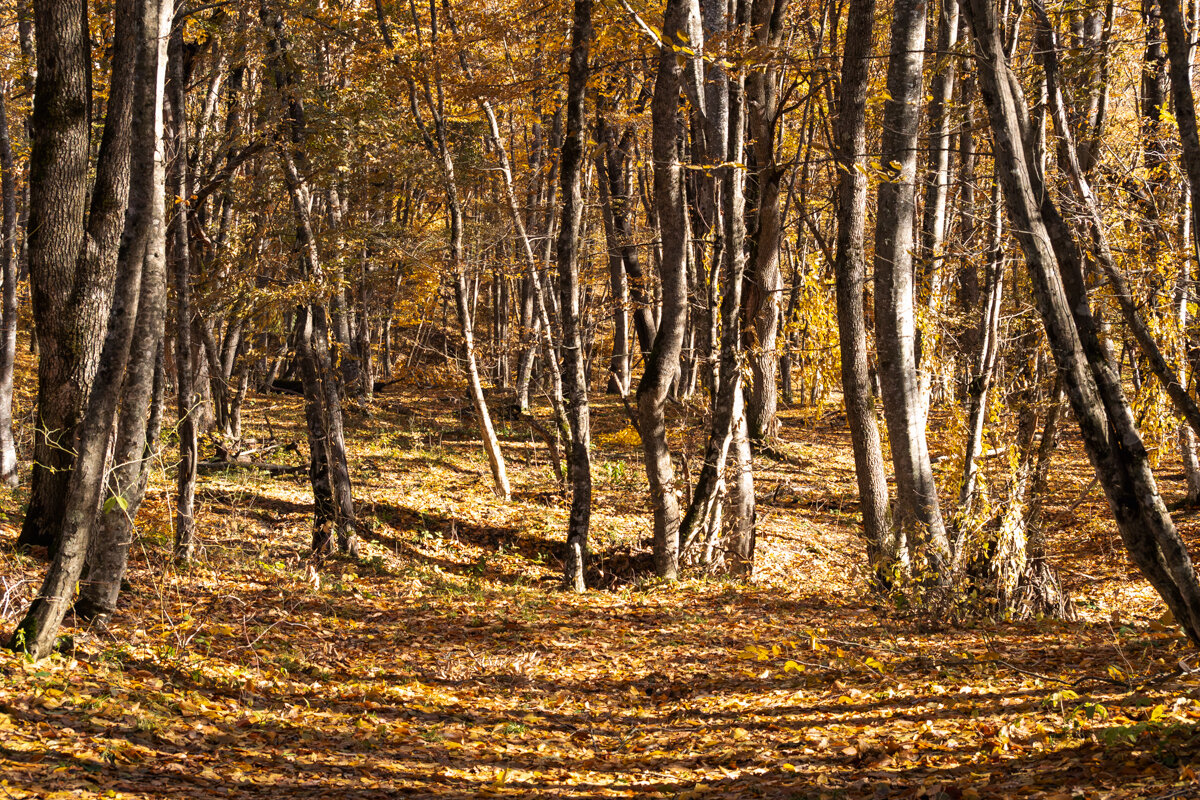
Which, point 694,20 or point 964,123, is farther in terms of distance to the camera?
point 694,20

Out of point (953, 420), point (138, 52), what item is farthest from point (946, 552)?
point (138, 52)

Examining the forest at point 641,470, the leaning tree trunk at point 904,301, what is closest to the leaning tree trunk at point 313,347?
the forest at point 641,470

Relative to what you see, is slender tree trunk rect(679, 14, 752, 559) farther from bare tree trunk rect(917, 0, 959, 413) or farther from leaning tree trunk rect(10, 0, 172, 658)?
leaning tree trunk rect(10, 0, 172, 658)

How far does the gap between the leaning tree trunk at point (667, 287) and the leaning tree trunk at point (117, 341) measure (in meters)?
5.12

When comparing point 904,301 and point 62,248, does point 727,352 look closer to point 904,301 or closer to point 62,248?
point 904,301

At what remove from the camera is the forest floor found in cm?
458

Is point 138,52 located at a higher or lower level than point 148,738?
higher

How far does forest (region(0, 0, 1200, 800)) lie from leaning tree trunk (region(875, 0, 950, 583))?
40mm

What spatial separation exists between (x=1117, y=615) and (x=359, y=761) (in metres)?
7.45

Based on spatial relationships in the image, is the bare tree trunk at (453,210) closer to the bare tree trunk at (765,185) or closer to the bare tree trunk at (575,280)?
the bare tree trunk at (575,280)

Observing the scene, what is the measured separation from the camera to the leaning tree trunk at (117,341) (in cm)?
549

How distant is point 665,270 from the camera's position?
10.0 m

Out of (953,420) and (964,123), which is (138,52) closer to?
(964,123)

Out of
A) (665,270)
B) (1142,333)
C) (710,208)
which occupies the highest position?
(710,208)
